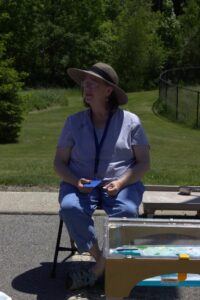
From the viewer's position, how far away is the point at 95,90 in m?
5.08

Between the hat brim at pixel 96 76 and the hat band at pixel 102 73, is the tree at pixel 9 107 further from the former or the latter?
the hat band at pixel 102 73

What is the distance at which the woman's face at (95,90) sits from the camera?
5047mm

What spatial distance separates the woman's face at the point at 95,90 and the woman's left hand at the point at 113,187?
60 centimetres

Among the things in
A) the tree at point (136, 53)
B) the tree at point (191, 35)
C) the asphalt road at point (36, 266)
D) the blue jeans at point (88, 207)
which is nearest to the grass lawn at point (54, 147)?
the asphalt road at point (36, 266)

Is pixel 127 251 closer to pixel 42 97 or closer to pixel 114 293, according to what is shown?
pixel 114 293

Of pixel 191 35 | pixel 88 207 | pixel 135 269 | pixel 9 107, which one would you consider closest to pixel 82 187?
pixel 88 207

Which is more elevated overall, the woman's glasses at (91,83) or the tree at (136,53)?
the woman's glasses at (91,83)

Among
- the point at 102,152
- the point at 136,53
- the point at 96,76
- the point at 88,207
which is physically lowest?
the point at 136,53

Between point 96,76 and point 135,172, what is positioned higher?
point 96,76

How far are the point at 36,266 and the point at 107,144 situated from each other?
3.76 ft

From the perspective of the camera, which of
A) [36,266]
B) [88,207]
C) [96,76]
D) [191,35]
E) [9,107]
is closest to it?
[88,207]

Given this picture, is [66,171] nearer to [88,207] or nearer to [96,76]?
[88,207]

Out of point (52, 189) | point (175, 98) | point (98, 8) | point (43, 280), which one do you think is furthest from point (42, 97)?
point (43, 280)

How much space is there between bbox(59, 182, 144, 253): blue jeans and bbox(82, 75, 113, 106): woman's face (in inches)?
25.0
